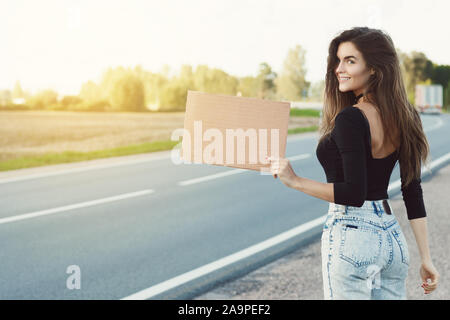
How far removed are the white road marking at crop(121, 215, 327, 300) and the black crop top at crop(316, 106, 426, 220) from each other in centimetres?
316

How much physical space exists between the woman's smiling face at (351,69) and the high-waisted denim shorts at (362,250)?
0.47m

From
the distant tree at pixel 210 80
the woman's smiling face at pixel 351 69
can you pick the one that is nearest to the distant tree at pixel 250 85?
the distant tree at pixel 210 80

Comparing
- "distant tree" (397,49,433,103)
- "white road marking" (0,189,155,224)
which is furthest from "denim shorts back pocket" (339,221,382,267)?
"distant tree" (397,49,433,103)

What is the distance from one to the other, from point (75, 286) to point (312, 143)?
14.8 meters

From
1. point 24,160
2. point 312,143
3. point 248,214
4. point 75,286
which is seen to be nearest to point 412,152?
point 75,286

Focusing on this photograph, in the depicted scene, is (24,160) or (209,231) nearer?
(209,231)

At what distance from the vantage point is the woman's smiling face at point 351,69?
2070 millimetres

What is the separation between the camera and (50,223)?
7.57 m

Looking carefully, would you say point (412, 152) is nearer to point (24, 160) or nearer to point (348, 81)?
point (348, 81)

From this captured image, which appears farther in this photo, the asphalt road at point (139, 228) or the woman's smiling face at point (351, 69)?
the asphalt road at point (139, 228)

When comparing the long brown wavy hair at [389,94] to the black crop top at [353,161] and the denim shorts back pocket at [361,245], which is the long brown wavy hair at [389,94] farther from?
the denim shorts back pocket at [361,245]

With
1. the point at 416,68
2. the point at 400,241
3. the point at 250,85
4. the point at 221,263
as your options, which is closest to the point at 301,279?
the point at 221,263
